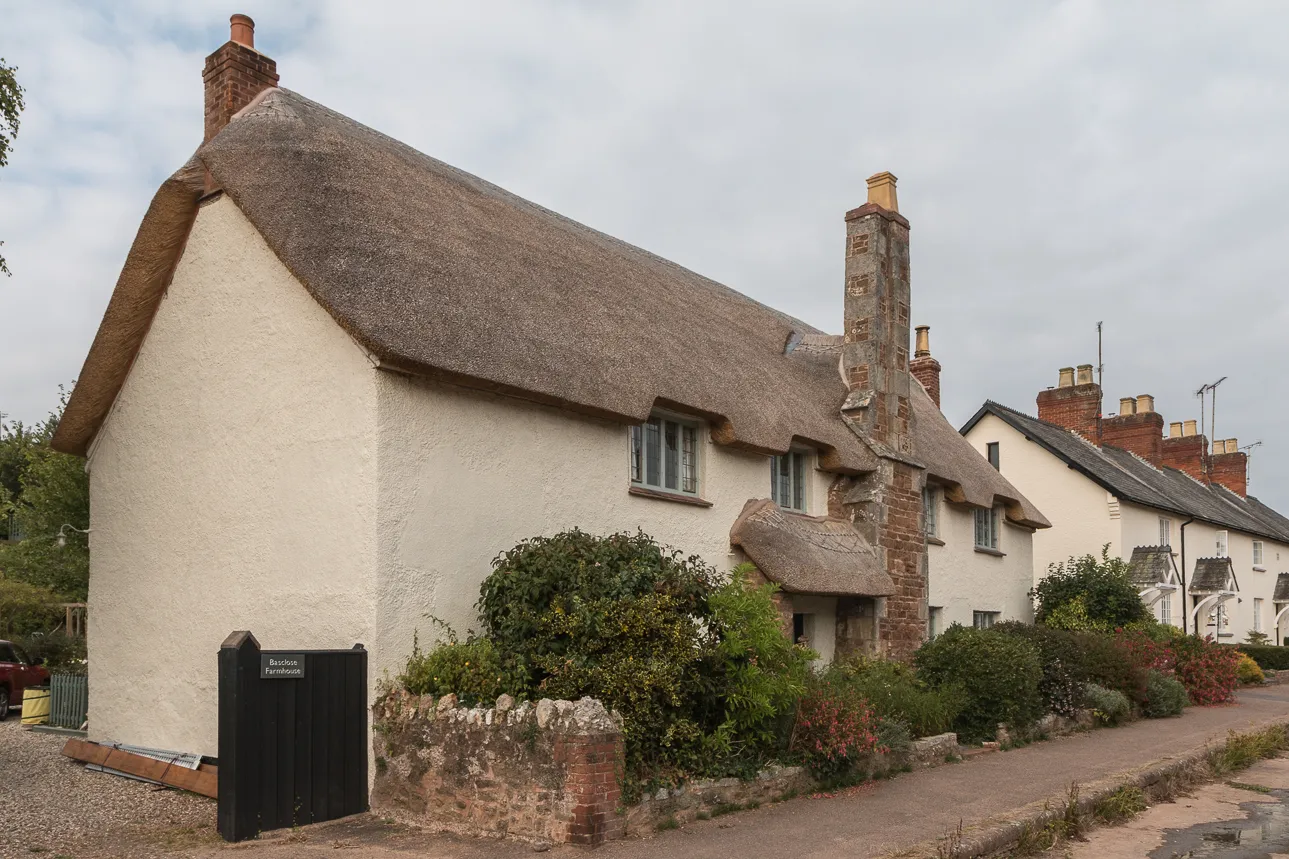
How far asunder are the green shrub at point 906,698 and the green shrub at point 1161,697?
5245 mm

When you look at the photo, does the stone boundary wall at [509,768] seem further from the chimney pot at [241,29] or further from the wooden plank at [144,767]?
the chimney pot at [241,29]

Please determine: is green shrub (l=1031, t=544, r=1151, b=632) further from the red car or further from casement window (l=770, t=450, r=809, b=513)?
the red car

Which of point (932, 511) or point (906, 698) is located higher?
point (932, 511)

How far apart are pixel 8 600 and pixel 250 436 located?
16.9 m

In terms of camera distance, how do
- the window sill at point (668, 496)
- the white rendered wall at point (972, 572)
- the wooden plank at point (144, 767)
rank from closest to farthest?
the wooden plank at point (144, 767), the window sill at point (668, 496), the white rendered wall at point (972, 572)

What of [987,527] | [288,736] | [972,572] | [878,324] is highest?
[878,324]

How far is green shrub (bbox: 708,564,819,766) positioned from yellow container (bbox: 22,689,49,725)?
11.7 meters

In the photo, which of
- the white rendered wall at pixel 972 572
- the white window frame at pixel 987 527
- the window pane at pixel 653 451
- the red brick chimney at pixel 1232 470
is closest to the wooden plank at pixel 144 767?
the window pane at pixel 653 451

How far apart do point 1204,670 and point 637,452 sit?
13.5 metres

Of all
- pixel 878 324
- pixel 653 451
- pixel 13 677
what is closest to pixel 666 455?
pixel 653 451

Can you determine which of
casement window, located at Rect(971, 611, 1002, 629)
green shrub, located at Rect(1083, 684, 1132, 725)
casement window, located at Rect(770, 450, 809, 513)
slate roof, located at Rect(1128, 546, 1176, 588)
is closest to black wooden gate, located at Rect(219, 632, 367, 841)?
casement window, located at Rect(770, 450, 809, 513)

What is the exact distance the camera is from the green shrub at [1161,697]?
56.4ft

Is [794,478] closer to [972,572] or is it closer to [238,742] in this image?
[972,572]

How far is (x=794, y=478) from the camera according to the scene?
1560cm
